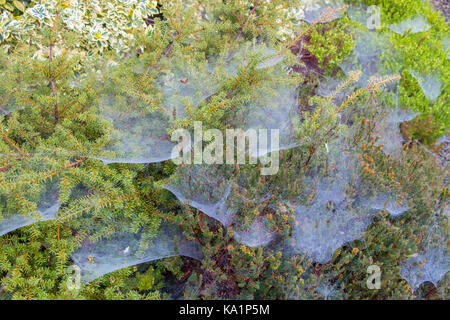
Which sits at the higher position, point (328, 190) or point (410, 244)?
point (328, 190)

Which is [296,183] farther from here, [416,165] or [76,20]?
[76,20]

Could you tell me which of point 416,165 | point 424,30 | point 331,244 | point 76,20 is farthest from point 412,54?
point 76,20

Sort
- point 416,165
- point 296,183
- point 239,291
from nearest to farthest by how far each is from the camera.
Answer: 1. point 239,291
2. point 296,183
3. point 416,165

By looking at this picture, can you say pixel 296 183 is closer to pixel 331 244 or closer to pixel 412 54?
pixel 331 244

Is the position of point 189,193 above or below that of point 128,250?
above

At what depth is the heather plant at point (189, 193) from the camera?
2119mm

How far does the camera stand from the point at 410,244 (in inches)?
95.0

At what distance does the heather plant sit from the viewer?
2.12 m

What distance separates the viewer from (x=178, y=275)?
2295 millimetres

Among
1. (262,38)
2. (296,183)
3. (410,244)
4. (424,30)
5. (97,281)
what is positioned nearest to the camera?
(97,281)

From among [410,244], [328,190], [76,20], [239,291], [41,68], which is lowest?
[239,291]

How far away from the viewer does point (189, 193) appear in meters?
2.32

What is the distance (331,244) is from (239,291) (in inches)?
29.5

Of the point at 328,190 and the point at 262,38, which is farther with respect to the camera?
the point at 262,38
